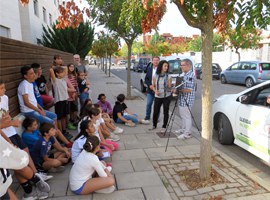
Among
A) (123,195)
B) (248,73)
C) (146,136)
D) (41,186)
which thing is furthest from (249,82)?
(41,186)

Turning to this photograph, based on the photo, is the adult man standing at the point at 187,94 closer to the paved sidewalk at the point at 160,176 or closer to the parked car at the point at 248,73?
the paved sidewalk at the point at 160,176

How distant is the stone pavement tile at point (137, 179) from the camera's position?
3.47 m

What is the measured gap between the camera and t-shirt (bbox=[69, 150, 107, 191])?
3.12 meters

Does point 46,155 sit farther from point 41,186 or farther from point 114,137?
point 114,137

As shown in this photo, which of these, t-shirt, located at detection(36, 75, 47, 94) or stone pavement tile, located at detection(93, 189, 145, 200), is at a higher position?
t-shirt, located at detection(36, 75, 47, 94)

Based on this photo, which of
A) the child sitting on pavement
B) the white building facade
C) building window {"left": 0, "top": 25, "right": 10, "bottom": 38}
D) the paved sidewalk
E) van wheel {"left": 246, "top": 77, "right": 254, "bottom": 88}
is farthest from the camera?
van wheel {"left": 246, "top": 77, "right": 254, "bottom": 88}

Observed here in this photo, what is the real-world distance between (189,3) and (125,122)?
3917 millimetres

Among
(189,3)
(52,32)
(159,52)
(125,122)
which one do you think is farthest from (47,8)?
(159,52)

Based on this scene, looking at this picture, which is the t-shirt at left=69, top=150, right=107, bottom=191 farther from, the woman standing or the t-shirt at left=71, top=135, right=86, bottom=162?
the woman standing

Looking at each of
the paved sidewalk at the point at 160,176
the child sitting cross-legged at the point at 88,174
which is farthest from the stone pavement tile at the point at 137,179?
the child sitting cross-legged at the point at 88,174

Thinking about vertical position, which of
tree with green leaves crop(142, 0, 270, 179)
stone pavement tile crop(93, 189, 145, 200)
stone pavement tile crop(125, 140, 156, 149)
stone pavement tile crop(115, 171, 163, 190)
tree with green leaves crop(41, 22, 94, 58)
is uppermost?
tree with green leaves crop(41, 22, 94, 58)

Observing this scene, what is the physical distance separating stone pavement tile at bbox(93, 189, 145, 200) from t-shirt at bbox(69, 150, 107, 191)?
28cm

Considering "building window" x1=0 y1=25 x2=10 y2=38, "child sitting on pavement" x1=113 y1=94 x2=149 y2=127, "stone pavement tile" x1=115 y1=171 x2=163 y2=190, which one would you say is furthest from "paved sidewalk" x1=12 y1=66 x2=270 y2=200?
"building window" x1=0 y1=25 x2=10 y2=38

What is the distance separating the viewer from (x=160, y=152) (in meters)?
4.71
